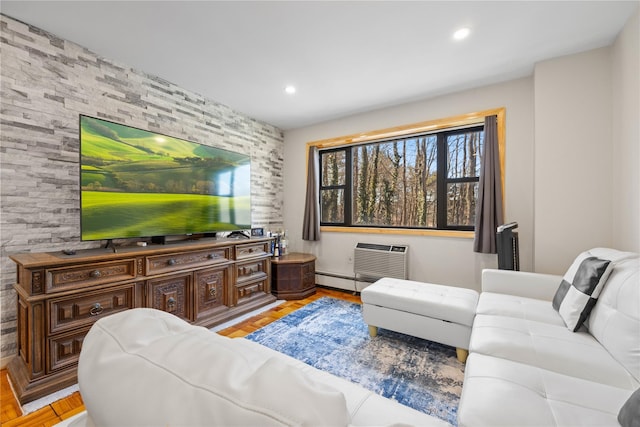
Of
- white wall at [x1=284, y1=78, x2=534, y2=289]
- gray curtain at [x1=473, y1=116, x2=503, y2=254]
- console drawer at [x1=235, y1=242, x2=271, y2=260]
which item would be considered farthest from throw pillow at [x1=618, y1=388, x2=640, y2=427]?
console drawer at [x1=235, y1=242, x2=271, y2=260]

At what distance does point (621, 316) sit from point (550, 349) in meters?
0.36

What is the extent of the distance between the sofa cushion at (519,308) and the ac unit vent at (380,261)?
1.24 meters

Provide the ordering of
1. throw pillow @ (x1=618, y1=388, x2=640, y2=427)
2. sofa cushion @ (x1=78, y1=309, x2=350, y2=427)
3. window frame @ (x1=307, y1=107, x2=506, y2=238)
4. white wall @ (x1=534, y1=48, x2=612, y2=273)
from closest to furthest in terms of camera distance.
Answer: sofa cushion @ (x1=78, y1=309, x2=350, y2=427) → throw pillow @ (x1=618, y1=388, x2=640, y2=427) → white wall @ (x1=534, y1=48, x2=612, y2=273) → window frame @ (x1=307, y1=107, x2=506, y2=238)

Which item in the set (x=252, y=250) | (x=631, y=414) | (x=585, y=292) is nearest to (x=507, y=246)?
(x=585, y=292)

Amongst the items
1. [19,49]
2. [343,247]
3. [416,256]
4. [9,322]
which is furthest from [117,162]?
[416,256]

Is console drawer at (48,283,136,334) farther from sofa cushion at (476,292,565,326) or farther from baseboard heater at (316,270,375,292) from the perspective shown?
sofa cushion at (476,292,565,326)

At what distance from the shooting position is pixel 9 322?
6.20 ft

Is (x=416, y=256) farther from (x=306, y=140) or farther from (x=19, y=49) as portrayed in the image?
(x=19, y=49)

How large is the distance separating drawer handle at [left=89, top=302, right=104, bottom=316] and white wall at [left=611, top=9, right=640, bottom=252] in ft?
12.7

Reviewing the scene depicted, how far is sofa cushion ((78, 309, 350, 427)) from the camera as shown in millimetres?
330

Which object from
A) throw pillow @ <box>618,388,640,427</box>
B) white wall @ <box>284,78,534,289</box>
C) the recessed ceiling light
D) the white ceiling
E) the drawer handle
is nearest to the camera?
throw pillow @ <box>618,388,640,427</box>

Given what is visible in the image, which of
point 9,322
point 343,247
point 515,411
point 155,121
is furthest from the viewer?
point 343,247

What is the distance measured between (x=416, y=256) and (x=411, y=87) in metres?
2.00

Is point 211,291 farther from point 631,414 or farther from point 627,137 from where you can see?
point 627,137
